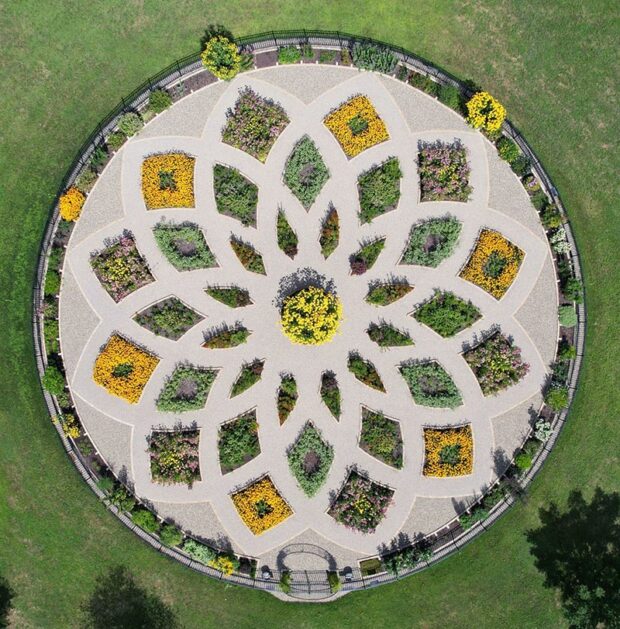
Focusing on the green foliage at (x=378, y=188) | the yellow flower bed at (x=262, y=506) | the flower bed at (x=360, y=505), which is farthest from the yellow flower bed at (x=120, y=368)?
the green foliage at (x=378, y=188)

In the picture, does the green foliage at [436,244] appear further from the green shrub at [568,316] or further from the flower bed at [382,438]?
the flower bed at [382,438]

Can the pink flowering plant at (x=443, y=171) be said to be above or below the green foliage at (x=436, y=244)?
above

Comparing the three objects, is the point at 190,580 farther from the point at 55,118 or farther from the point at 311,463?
the point at 55,118

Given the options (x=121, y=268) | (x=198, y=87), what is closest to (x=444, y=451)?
(x=121, y=268)

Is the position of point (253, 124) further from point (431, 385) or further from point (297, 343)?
point (431, 385)

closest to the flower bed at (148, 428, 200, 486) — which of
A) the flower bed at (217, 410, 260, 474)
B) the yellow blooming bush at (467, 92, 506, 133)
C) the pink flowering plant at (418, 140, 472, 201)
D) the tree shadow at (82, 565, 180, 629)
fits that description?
the flower bed at (217, 410, 260, 474)

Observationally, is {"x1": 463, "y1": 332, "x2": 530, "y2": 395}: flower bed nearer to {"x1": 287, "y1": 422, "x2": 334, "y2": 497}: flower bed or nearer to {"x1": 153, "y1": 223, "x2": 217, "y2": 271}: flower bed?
{"x1": 287, "y1": 422, "x2": 334, "y2": 497}: flower bed

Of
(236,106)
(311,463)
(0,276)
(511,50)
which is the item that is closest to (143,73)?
(236,106)

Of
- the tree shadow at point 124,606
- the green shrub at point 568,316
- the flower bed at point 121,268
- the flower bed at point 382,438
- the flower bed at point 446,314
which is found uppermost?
the flower bed at point 121,268
